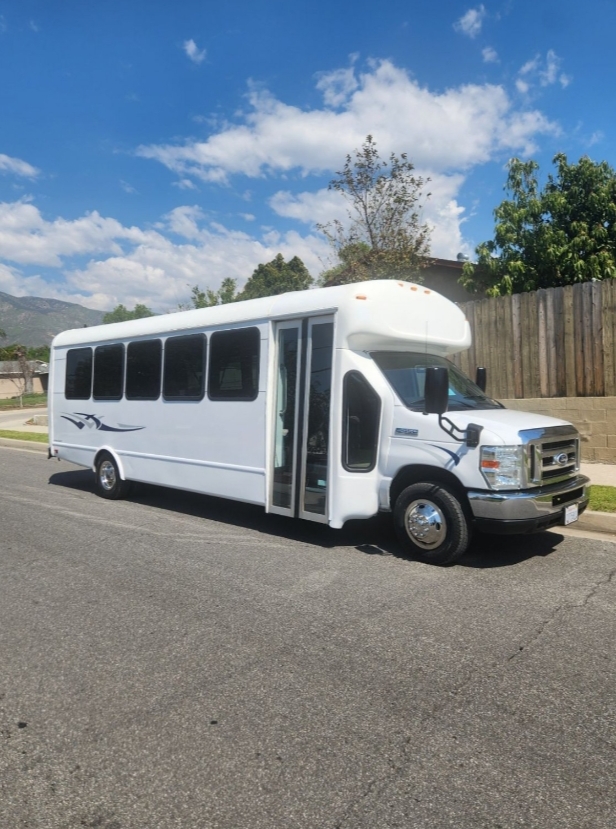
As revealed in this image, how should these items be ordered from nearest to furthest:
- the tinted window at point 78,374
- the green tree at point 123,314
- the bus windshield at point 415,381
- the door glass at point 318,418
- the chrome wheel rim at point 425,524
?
the chrome wheel rim at point 425,524, the bus windshield at point 415,381, the door glass at point 318,418, the tinted window at point 78,374, the green tree at point 123,314

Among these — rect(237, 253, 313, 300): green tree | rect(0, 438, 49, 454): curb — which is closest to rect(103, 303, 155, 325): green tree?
rect(237, 253, 313, 300): green tree

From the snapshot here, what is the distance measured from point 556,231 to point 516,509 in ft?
41.6

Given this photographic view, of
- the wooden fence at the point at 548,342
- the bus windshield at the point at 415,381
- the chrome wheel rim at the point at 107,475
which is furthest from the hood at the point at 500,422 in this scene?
the chrome wheel rim at the point at 107,475

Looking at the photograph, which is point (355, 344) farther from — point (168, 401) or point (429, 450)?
point (168, 401)

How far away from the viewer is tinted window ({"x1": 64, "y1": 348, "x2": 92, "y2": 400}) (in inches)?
406

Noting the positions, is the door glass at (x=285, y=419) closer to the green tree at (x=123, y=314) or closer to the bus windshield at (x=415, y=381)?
the bus windshield at (x=415, y=381)

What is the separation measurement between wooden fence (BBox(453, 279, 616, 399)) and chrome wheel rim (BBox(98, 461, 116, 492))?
679cm

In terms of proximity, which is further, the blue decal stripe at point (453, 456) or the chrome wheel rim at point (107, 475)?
the chrome wheel rim at point (107, 475)

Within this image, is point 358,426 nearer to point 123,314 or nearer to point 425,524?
point 425,524

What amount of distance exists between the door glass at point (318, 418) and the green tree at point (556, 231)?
10.8m

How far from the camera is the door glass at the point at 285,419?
7.09 m

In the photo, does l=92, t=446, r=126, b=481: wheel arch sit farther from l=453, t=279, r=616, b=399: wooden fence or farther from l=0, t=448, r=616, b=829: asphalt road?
l=453, t=279, r=616, b=399: wooden fence

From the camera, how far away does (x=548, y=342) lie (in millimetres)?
11367

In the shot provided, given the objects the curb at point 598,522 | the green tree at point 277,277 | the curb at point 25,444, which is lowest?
the curb at point 598,522
